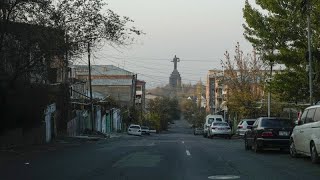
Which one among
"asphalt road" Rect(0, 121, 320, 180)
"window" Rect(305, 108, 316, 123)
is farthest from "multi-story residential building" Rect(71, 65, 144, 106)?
"window" Rect(305, 108, 316, 123)

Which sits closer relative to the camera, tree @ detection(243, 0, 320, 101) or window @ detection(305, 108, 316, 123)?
window @ detection(305, 108, 316, 123)

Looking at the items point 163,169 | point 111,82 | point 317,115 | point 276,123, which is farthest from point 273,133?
point 111,82

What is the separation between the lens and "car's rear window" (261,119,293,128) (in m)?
21.8

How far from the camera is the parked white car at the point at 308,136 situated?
16391mm

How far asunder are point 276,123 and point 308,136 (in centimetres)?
480

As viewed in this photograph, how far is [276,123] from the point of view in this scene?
22.0 m

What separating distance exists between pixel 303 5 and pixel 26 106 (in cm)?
1710

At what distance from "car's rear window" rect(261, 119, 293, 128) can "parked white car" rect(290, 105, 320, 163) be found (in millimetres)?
2445

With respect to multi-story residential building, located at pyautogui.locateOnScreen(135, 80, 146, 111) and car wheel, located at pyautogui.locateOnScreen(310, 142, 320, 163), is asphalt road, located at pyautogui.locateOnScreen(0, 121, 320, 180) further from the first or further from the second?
multi-story residential building, located at pyautogui.locateOnScreen(135, 80, 146, 111)

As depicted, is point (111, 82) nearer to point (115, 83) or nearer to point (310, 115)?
point (115, 83)

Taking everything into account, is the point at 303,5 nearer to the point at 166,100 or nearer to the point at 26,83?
the point at 26,83

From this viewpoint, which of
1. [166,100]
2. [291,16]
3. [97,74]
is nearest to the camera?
[291,16]

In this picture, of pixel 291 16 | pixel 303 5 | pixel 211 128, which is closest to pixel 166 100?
Result: pixel 211 128

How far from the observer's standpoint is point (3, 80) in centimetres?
2598
